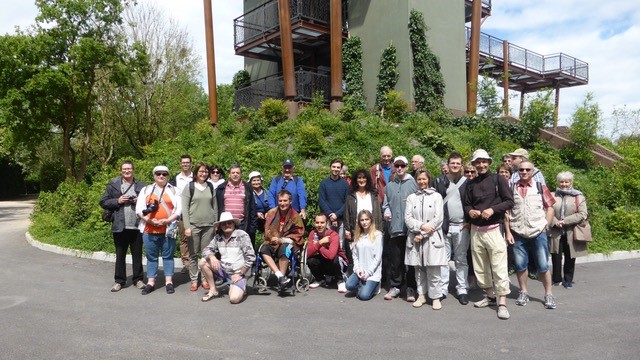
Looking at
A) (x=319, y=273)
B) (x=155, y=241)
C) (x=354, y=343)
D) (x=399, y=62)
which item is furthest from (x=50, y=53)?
(x=354, y=343)

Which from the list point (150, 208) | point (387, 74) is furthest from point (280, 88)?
point (150, 208)

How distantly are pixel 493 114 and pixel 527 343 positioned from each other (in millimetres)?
13283

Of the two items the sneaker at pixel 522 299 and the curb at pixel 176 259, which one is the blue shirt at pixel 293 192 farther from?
the sneaker at pixel 522 299

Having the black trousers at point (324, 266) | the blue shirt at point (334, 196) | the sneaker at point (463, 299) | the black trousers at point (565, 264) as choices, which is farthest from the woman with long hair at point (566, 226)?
the black trousers at point (324, 266)

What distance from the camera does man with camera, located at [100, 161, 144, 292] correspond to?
21.1 ft

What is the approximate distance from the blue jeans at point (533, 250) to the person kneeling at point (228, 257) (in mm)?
3605

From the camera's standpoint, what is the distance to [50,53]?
18297mm

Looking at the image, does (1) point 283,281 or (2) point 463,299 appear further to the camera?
(1) point 283,281

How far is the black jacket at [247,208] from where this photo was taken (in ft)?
22.0

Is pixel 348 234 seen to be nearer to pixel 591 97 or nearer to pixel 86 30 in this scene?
pixel 591 97

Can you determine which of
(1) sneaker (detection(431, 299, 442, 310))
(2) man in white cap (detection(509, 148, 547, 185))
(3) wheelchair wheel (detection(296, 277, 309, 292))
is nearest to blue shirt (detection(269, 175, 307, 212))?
(3) wheelchair wheel (detection(296, 277, 309, 292))

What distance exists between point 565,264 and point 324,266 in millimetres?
3873

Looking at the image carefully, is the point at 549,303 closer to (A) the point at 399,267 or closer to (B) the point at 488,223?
(B) the point at 488,223

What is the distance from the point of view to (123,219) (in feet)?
21.1
